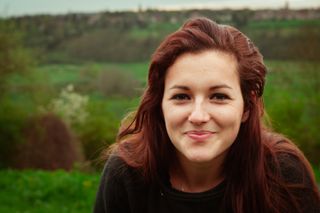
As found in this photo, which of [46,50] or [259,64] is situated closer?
[259,64]

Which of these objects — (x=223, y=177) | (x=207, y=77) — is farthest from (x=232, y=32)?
(x=223, y=177)

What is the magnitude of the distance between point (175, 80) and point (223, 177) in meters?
0.56

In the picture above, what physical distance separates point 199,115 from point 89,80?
593 inches

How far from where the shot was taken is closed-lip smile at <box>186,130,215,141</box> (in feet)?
7.38

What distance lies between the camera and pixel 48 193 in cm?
777

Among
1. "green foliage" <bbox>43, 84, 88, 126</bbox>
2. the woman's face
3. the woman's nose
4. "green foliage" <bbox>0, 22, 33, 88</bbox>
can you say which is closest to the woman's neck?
the woman's face

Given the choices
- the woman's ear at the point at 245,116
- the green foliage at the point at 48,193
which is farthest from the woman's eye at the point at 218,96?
the green foliage at the point at 48,193

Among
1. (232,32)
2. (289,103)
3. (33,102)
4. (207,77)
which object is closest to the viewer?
(207,77)

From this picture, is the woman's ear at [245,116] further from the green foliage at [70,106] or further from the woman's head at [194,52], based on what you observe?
the green foliage at [70,106]

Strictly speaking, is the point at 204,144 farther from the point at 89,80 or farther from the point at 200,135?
the point at 89,80

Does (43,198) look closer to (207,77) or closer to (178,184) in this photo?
(178,184)

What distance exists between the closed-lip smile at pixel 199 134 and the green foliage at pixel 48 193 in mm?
5075

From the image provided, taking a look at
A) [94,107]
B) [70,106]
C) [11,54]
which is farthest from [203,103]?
[70,106]

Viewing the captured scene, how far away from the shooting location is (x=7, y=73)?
42.3 feet
